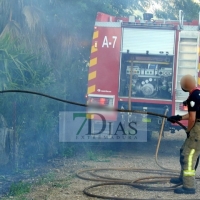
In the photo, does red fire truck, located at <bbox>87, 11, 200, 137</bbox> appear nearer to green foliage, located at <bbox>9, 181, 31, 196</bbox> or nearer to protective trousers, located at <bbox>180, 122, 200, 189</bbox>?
protective trousers, located at <bbox>180, 122, 200, 189</bbox>

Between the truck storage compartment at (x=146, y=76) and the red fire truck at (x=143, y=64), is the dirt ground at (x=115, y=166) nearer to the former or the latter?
the red fire truck at (x=143, y=64)

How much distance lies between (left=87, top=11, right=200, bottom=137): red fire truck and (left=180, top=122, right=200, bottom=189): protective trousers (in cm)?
319

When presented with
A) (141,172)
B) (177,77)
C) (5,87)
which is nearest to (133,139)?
(177,77)

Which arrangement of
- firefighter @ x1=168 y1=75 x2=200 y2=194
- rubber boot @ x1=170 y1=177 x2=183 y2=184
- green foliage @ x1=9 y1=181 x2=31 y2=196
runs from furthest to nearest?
rubber boot @ x1=170 y1=177 x2=183 y2=184
firefighter @ x1=168 y1=75 x2=200 y2=194
green foliage @ x1=9 y1=181 x2=31 y2=196

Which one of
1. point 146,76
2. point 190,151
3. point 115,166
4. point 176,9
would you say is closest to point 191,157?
point 190,151

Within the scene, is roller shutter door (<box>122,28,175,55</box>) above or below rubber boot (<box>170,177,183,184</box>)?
above

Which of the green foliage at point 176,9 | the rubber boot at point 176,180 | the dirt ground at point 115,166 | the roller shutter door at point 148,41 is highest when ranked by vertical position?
the green foliage at point 176,9

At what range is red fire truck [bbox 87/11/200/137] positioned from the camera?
33.5 feet

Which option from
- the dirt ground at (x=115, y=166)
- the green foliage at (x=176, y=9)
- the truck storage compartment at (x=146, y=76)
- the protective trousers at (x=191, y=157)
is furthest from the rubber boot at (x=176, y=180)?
the green foliage at (x=176, y=9)

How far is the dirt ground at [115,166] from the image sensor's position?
6898mm

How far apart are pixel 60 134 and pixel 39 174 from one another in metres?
2.48

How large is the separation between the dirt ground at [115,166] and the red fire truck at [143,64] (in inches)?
32.7
